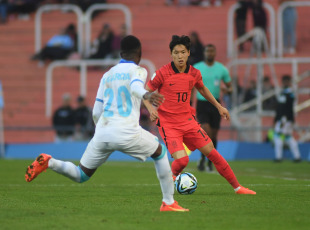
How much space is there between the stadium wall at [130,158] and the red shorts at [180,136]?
11.1m

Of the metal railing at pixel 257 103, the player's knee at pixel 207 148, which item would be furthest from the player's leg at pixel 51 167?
the metal railing at pixel 257 103

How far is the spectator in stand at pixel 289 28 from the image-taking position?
24688mm

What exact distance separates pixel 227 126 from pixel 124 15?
8.35 metres

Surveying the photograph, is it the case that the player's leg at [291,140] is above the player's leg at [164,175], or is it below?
below

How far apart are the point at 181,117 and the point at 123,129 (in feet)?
9.80

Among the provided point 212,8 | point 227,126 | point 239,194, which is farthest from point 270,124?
point 239,194

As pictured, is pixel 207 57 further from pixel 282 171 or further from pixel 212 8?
pixel 212 8

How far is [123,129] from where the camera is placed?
8.23m

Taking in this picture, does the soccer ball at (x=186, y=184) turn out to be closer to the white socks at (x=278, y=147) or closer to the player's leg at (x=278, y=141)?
the player's leg at (x=278, y=141)

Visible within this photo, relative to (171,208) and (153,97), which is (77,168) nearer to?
(171,208)

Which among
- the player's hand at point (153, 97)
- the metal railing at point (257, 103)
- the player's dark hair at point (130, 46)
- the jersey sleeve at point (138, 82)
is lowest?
the metal railing at point (257, 103)

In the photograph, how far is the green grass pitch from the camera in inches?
300

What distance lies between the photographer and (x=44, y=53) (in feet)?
91.4

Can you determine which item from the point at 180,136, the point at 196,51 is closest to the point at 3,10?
the point at 196,51
